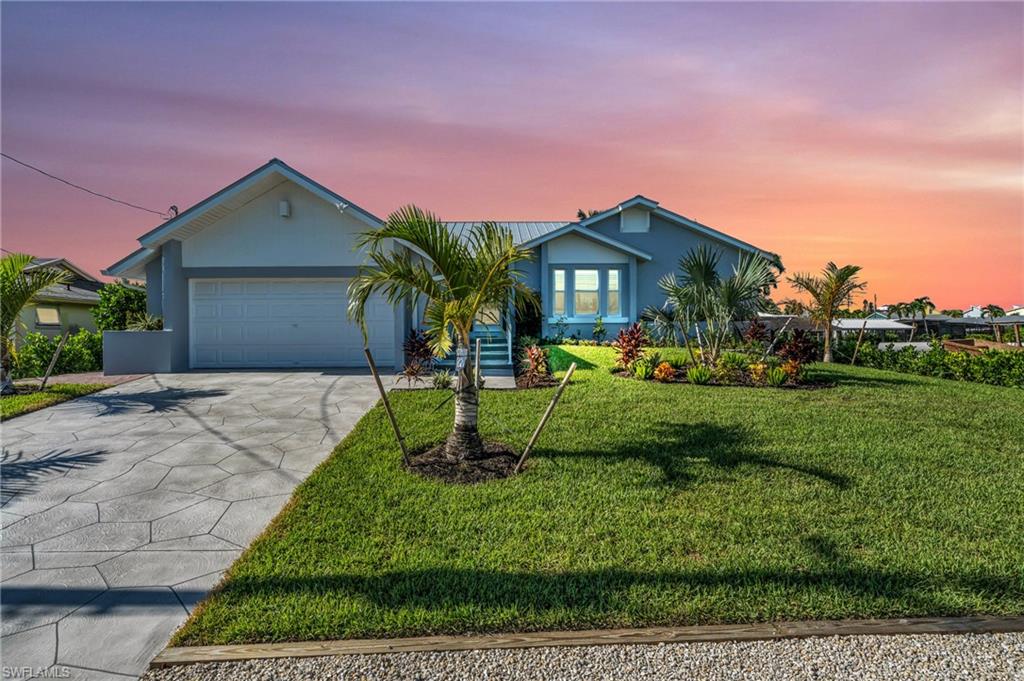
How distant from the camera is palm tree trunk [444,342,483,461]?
226 inches

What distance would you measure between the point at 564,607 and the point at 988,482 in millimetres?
5226

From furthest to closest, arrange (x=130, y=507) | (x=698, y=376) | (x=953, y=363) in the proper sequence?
(x=953, y=363)
(x=698, y=376)
(x=130, y=507)

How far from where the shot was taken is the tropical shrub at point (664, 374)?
34.9 feet

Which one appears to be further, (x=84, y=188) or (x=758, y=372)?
(x=84, y=188)

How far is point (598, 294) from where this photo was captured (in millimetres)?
18141

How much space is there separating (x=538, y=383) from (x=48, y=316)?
23270 mm

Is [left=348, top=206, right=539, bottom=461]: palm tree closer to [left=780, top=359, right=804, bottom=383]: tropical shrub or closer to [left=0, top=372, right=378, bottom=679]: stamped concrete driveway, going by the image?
[left=0, top=372, right=378, bottom=679]: stamped concrete driveway

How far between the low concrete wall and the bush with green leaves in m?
2.05

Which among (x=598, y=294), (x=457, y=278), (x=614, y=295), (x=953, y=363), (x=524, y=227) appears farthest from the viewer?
(x=524, y=227)

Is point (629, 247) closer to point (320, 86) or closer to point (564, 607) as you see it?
point (320, 86)

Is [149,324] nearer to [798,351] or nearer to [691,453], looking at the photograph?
[691,453]

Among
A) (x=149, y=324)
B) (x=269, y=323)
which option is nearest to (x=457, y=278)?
(x=269, y=323)

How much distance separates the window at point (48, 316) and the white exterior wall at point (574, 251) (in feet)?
70.5

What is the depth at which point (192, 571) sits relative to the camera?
3.67 meters
